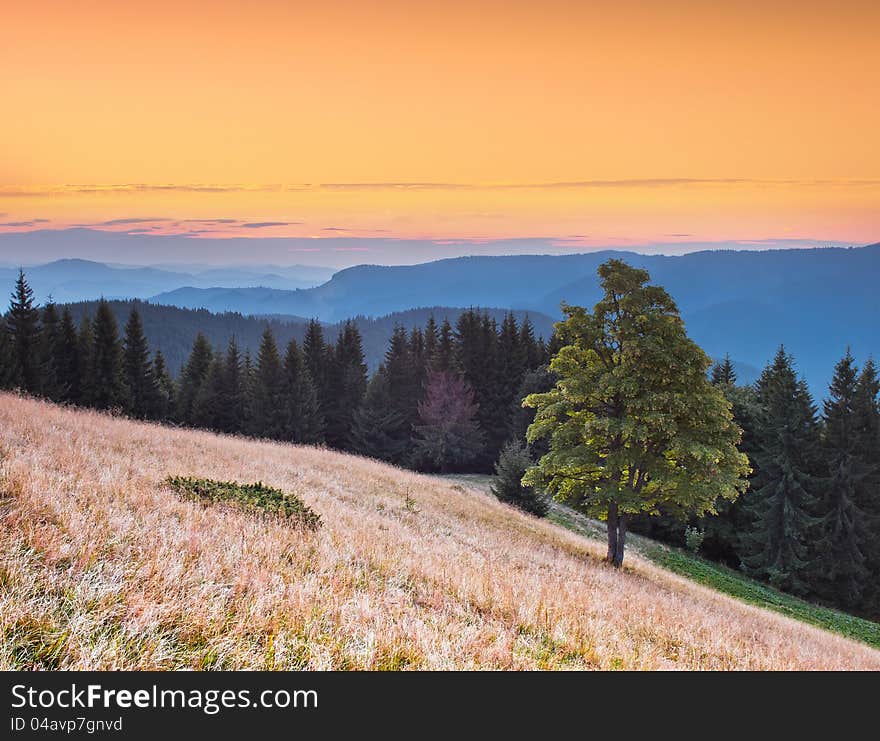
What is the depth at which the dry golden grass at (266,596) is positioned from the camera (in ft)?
14.6

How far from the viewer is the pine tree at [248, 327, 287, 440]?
54828 millimetres

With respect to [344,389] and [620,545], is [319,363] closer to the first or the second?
[344,389]

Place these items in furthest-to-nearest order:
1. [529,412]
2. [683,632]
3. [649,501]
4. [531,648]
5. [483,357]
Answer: [483,357] → [529,412] → [649,501] → [683,632] → [531,648]

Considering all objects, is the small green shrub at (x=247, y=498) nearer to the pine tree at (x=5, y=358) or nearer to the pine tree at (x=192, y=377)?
the pine tree at (x=5, y=358)

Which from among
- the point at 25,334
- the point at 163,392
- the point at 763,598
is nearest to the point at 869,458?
the point at 763,598

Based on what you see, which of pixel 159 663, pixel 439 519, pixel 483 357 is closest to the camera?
pixel 159 663

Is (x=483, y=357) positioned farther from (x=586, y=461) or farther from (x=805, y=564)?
(x=586, y=461)

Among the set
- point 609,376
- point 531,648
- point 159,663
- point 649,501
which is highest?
point 609,376

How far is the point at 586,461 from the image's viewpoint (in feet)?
58.3

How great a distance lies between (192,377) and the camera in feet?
205

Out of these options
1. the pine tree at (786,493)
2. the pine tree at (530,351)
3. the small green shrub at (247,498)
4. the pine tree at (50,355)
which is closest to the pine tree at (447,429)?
the pine tree at (530,351)

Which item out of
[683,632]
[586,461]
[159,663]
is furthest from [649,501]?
[159,663]

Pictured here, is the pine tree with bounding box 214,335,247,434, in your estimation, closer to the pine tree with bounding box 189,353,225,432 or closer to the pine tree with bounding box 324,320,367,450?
the pine tree with bounding box 189,353,225,432
